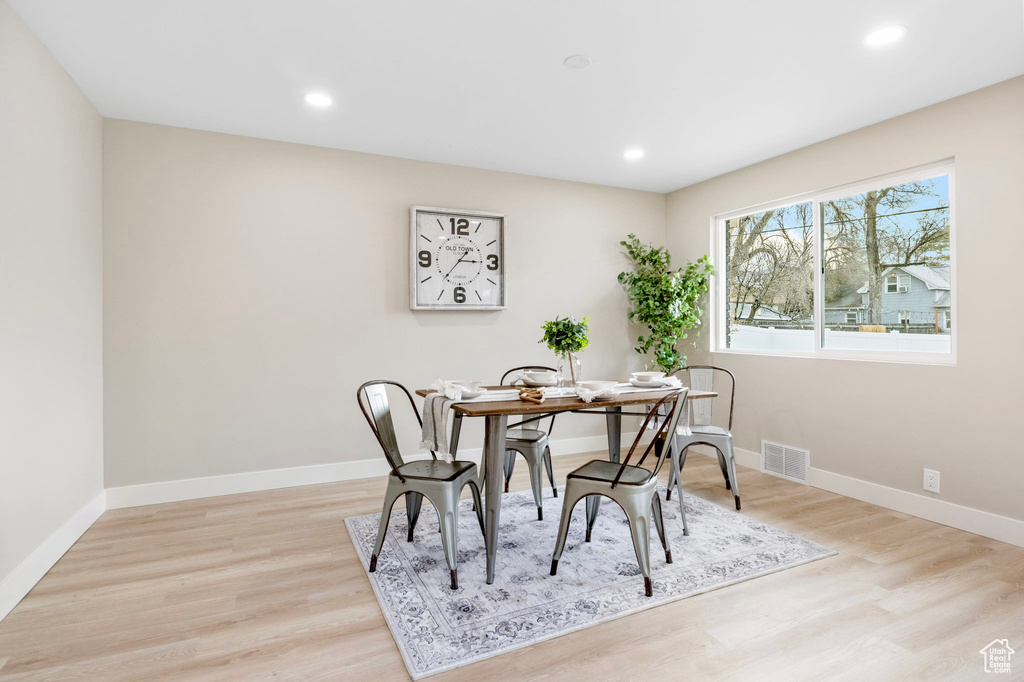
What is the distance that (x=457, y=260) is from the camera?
14.2 feet

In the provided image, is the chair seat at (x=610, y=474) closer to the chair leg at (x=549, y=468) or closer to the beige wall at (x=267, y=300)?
the chair leg at (x=549, y=468)

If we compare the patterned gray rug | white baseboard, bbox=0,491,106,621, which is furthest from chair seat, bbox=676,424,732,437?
white baseboard, bbox=0,491,106,621

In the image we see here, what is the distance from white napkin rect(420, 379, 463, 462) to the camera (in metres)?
2.50

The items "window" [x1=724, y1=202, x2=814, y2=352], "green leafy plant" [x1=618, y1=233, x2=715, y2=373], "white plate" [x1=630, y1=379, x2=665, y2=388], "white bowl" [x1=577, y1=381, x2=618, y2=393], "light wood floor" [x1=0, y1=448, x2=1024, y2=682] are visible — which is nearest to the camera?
"light wood floor" [x1=0, y1=448, x2=1024, y2=682]

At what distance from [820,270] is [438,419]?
316 centimetres

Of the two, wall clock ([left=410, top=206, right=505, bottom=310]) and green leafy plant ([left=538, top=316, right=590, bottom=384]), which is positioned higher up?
wall clock ([left=410, top=206, right=505, bottom=310])

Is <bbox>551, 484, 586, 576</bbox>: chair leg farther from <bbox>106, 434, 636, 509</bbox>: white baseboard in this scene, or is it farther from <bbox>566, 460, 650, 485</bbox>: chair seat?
<bbox>106, 434, 636, 509</bbox>: white baseboard

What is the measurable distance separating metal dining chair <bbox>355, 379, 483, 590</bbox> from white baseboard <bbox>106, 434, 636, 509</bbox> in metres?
1.38

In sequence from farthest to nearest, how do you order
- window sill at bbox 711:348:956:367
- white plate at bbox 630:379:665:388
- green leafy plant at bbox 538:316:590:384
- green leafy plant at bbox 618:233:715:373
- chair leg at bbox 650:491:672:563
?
1. green leafy plant at bbox 618:233:715:373
2. window sill at bbox 711:348:956:367
3. white plate at bbox 630:379:665:388
4. green leafy plant at bbox 538:316:590:384
5. chair leg at bbox 650:491:672:563

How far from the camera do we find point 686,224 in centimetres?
508

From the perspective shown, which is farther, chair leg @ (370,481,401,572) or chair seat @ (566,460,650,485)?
chair leg @ (370,481,401,572)

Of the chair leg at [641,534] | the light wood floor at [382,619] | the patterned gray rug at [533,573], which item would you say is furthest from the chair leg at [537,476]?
the light wood floor at [382,619]

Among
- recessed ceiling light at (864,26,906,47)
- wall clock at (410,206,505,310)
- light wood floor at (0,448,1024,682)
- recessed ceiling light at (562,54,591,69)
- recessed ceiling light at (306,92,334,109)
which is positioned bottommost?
light wood floor at (0,448,1024,682)

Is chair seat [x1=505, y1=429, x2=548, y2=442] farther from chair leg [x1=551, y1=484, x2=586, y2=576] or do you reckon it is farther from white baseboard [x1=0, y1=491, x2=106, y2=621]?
white baseboard [x1=0, y1=491, x2=106, y2=621]
